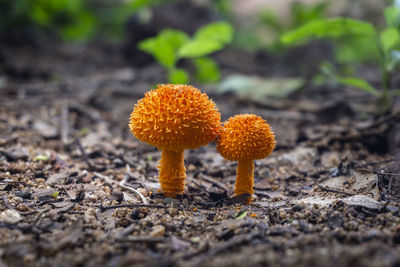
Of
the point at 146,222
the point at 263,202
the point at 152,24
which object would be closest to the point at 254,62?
the point at 152,24

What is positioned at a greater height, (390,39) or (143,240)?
(390,39)

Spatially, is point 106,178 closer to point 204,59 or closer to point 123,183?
point 123,183

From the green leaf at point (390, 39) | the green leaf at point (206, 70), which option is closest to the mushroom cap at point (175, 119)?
the green leaf at point (390, 39)

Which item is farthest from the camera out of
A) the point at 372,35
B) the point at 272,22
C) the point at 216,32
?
the point at 272,22

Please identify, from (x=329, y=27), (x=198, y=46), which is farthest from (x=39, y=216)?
(x=329, y=27)

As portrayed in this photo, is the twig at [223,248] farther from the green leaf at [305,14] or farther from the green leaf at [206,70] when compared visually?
the green leaf at [305,14]

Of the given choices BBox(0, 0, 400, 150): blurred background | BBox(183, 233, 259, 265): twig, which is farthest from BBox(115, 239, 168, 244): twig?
BBox(0, 0, 400, 150): blurred background

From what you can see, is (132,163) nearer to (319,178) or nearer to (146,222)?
(146,222)

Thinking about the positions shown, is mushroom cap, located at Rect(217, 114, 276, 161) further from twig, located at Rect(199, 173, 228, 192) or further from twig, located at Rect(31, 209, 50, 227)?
twig, located at Rect(31, 209, 50, 227)
